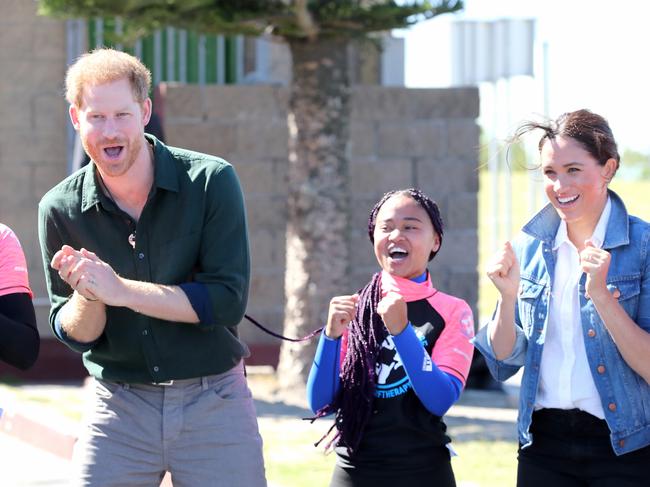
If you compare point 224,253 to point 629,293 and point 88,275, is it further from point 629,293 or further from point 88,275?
point 629,293

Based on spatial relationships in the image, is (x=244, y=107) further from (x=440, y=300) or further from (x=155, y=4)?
(x=440, y=300)

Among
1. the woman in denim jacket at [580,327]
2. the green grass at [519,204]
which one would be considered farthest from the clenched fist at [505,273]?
the green grass at [519,204]

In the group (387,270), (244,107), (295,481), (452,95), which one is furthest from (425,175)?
(387,270)

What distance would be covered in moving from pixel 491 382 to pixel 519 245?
220 inches

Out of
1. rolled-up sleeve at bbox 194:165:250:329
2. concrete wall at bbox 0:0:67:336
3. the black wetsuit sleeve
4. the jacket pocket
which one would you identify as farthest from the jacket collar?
concrete wall at bbox 0:0:67:336

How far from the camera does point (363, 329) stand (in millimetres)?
4086

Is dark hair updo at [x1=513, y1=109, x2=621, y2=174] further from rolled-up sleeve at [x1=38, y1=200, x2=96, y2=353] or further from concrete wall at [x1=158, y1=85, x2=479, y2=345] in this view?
concrete wall at [x1=158, y1=85, x2=479, y2=345]

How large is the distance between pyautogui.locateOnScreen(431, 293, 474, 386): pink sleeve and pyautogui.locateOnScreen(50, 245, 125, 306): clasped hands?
3.47 ft

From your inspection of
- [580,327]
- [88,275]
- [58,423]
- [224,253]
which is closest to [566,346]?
[580,327]

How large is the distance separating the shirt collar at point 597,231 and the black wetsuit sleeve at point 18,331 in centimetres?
168

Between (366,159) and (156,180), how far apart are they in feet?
20.0

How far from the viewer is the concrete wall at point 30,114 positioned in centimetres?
1002

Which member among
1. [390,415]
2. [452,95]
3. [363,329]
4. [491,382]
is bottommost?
[491,382]

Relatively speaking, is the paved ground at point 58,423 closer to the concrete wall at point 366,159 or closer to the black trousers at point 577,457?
the concrete wall at point 366,159
